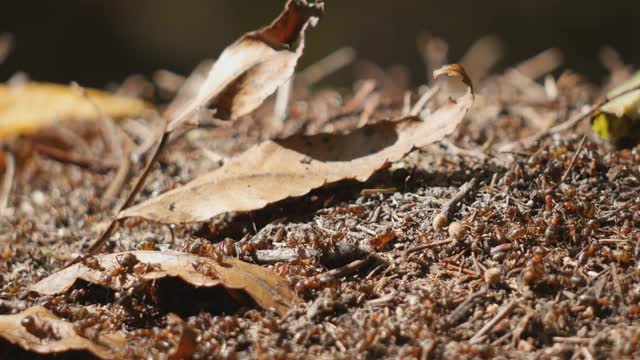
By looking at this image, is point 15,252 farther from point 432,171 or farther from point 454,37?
point 454,37

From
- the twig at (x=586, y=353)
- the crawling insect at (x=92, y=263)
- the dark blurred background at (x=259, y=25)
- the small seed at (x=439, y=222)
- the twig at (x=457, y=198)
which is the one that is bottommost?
the twig at (x=586, y=353)

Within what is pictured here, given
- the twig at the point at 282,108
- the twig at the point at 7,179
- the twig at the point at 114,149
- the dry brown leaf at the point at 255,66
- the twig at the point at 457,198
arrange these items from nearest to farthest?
the twig at the point at 457,198
the dry brown leaf at the point at 255,66
the twig at the point at 114,149
the twig at the point at 7,179
the twig at the point at 282,108

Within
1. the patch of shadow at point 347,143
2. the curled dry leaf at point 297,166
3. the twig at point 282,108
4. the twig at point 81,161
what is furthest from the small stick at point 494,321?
the twig at point 81,161

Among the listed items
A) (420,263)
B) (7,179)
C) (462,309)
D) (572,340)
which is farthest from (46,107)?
(572,340)

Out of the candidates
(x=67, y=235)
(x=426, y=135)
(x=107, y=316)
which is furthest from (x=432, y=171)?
(x=67, y=235)

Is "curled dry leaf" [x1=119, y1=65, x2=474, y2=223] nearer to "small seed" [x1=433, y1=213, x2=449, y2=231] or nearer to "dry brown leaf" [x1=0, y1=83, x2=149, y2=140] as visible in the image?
"small seed" [x1=433, y1=213, x2=449, y2=231]

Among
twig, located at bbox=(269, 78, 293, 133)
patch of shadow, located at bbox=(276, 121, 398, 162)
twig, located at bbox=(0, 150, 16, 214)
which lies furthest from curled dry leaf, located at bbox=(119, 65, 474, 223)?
twig, located at bbox=(0, 150, 16, 214)

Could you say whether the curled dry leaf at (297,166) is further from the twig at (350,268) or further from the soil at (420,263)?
the twig at (350,268)

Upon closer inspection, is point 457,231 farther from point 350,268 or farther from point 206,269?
point 206,269
